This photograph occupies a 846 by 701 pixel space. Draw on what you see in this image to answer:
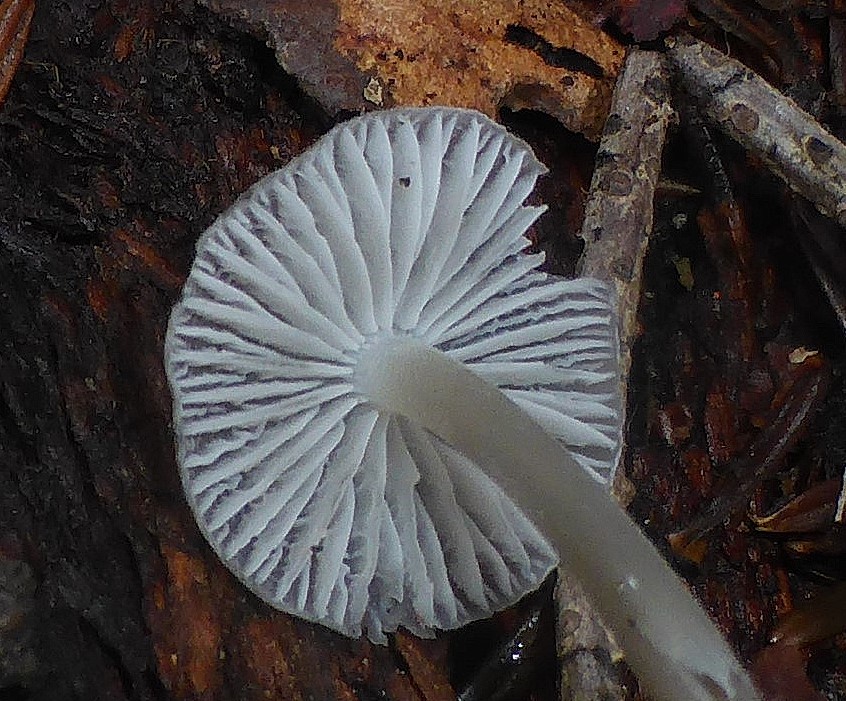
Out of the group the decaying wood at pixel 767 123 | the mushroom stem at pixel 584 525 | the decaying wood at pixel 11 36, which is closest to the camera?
the mushroom stem at pixel 584 525

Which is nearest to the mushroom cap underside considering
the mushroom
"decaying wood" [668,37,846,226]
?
the mushroom

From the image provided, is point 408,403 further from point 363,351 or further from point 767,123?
point 767,123

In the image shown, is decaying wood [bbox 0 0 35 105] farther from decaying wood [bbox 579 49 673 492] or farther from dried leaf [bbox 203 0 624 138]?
decaying wood [bbox 579 49 673 492]

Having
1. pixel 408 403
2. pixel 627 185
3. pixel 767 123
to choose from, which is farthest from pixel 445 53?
pixel 408 403

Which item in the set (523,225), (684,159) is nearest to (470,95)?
(523,225)

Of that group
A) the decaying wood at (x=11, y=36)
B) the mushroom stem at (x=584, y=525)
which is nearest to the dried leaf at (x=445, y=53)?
the decaying wood at (x=11, y=36)

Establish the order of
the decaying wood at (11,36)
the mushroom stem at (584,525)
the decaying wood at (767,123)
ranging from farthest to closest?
the decaying wood at (767,123)
the decaying wood at (11,36)
the mushroom stem at (584,525)

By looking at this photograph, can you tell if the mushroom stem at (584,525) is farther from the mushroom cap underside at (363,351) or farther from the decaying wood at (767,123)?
the decaying wood at (767,123)

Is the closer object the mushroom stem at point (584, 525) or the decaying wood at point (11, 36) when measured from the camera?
the mushroom stem at point (584, 525)
